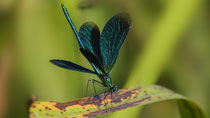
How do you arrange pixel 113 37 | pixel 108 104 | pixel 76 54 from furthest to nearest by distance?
pixel 113 37
pixel 76 54
pixel 108 104

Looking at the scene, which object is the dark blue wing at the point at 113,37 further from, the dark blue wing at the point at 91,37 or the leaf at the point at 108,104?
the leaf at the point at 108,104

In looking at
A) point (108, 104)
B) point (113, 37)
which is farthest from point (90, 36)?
point (108, 104)

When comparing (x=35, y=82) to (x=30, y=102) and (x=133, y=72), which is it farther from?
(x=30, y=102)

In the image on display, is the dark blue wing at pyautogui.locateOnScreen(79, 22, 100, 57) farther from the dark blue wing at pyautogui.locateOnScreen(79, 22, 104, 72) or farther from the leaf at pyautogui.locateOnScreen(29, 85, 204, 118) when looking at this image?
the leaf at pyautogui.locateOnScreen(29, 85, 204, 118)

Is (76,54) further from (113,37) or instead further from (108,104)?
(108,104)

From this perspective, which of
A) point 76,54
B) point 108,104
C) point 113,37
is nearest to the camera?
point 108,104

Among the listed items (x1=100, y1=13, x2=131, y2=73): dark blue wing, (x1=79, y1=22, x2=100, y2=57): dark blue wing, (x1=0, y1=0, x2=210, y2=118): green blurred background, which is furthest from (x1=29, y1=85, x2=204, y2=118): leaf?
(x1=79, y1=22, x2=100, y2=57): dark blue wing
